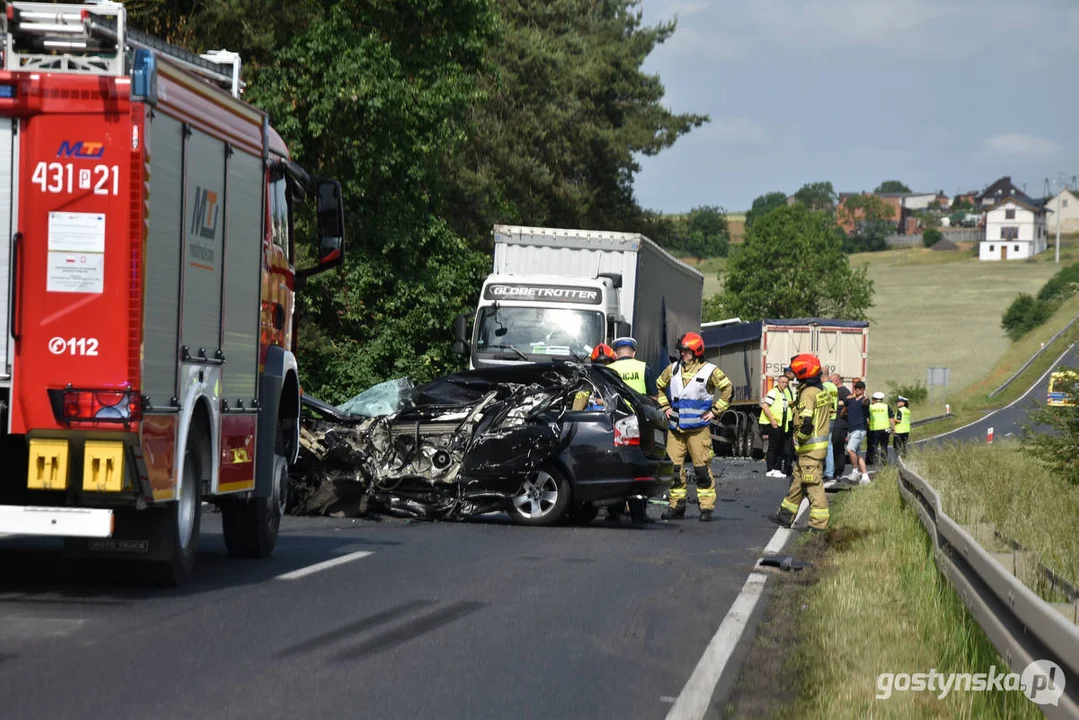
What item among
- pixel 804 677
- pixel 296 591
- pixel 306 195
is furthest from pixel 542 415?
pixel 804 677

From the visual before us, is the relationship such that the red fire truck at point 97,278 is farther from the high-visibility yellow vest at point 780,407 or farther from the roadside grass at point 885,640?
the high-visibility yellow vest at point 780,407

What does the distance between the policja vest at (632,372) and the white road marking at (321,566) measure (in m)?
5.55

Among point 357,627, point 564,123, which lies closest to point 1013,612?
point 357,627

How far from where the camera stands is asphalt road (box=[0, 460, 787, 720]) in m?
6.30

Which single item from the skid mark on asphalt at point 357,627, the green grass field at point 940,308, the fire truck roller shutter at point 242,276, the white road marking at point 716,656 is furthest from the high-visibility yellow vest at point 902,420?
the green grass field at point 940,308

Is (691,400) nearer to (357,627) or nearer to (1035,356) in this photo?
(357,627)

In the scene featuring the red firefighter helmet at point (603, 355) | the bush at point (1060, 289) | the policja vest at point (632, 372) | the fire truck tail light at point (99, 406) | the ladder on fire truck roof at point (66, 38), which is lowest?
the fire truck tail light at point (99, 406)

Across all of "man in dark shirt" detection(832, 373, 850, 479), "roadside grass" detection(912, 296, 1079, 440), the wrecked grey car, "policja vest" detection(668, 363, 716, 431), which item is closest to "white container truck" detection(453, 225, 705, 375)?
"man in dark shirt" detection(832, 373, 850, 479)

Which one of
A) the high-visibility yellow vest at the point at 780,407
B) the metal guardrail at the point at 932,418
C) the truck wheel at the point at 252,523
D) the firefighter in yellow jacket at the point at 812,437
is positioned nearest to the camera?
the truck wheel at the point at 252,523

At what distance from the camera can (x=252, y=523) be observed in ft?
37.2

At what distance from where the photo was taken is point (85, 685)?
6414mm

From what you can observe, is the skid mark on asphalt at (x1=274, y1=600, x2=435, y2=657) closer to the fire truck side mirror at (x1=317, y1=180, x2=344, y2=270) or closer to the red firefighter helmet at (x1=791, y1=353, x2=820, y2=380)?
the fire truck side mirror at (x1=317, y1=180, x2=344, y2=270)

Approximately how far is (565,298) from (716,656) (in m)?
15.2

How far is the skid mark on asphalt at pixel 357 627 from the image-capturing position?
745 centimetres
